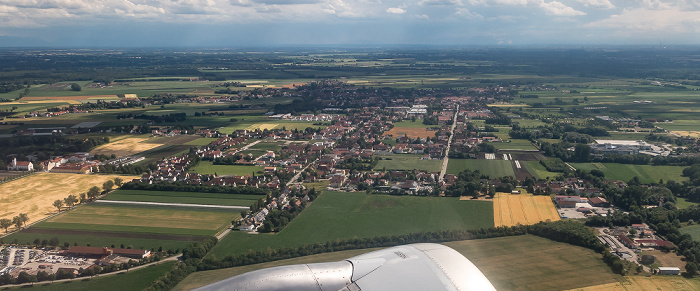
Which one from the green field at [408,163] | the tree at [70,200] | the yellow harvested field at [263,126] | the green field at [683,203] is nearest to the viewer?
the tree at [70,200]

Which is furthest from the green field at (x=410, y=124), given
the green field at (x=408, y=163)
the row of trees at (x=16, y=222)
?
the row of trees at (x=16, y=222)

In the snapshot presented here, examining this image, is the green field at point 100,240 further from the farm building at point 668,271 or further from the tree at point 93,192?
the farm building at point 668,271

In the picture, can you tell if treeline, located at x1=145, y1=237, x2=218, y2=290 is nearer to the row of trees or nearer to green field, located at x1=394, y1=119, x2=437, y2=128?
the row of trees

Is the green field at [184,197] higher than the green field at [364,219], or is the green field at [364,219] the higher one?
the green field at [364,219]

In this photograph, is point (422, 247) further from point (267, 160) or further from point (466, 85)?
point (466, 85)

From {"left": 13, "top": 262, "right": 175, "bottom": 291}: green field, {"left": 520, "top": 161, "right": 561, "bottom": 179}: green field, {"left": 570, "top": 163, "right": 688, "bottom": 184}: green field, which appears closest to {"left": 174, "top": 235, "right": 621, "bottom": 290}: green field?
{"left": 13, "top": 262, "right": 175, "bottom": 291}: green field

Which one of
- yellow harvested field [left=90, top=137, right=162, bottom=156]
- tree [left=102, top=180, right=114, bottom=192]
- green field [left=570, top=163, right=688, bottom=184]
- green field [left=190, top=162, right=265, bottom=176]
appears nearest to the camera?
tree [left=102, top=180, right=114, bottom=192]

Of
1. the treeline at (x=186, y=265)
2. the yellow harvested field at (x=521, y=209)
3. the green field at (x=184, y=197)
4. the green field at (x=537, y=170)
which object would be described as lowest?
the green field at (x=184, y=197)

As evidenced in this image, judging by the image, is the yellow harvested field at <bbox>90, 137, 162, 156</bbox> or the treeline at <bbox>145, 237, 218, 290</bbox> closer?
the treeline at <bbox>145, 237, 218, 290</bbox>
